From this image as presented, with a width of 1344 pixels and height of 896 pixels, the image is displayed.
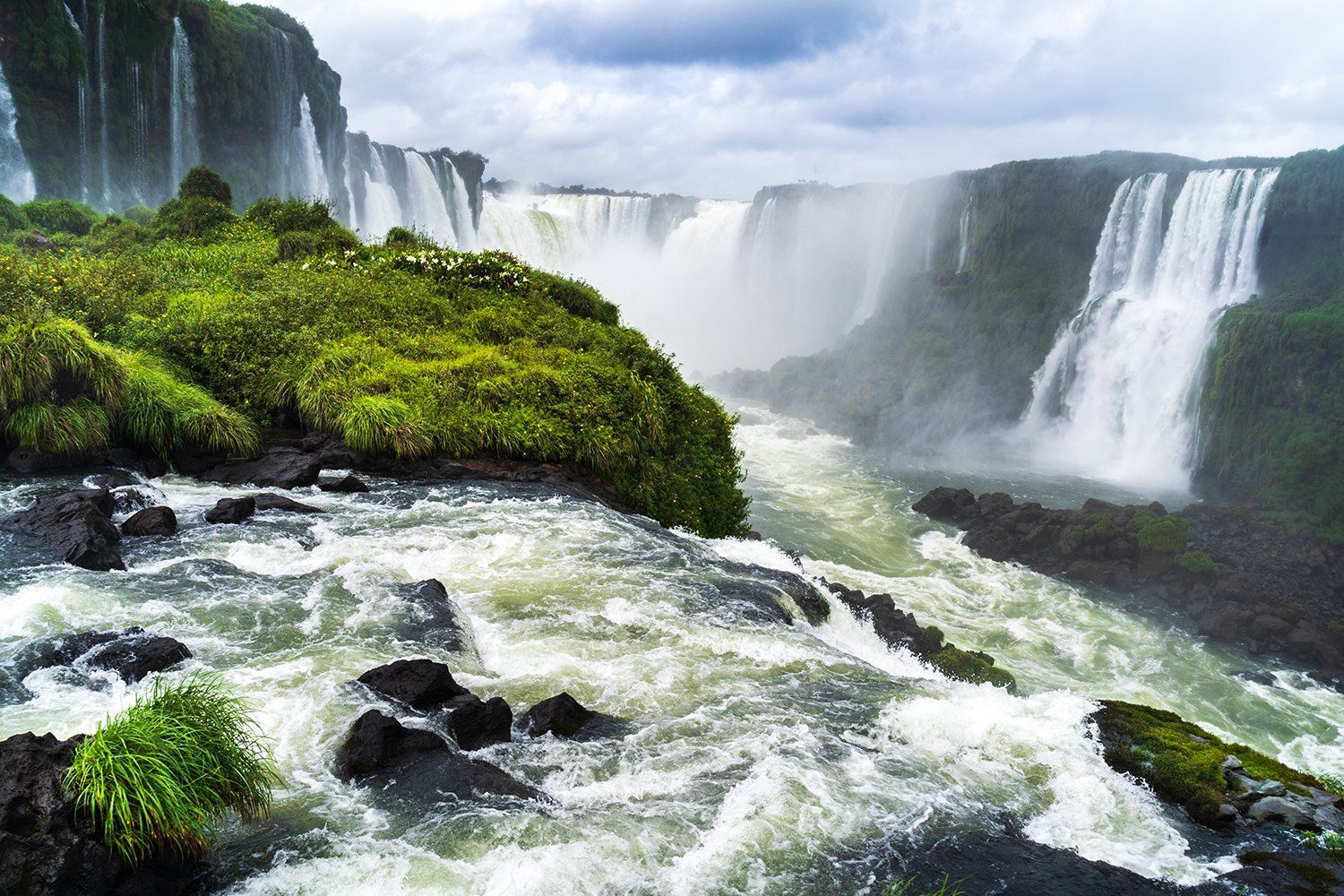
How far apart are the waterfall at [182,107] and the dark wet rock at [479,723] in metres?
49.7

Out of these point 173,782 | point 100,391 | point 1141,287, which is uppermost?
point 1141,287

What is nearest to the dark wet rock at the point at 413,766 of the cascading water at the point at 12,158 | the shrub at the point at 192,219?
the shrub at the point at 192,219

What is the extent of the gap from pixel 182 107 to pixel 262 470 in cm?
4414

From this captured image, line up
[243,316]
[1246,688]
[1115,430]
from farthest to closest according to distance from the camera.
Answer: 1. [1115,430]
2. [1246,688]
3. [243,316]

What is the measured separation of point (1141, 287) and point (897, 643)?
35.2 m

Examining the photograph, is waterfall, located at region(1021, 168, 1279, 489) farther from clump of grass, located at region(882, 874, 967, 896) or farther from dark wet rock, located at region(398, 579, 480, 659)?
clump of grass, located at region(882, 874, 967, 896)

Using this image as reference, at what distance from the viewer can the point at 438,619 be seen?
325 inches

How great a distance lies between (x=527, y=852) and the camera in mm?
5086

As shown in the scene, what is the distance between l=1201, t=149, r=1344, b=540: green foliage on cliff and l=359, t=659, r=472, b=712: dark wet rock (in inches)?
1180

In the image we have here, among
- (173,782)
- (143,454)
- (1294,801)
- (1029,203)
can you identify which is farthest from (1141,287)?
Answer: (173,782)

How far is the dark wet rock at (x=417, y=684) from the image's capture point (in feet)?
21.5

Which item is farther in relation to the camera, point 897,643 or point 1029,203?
point 1029,203

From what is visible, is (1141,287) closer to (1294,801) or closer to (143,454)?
(1294,801)

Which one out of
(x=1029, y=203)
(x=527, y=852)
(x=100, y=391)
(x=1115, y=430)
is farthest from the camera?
(x=1029, y=203)
